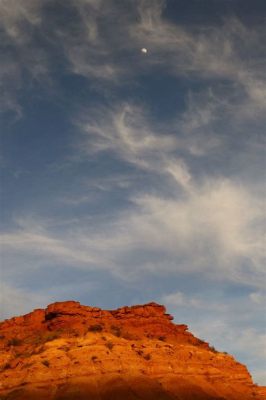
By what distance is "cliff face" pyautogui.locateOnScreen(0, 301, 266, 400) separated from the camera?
49656 mm

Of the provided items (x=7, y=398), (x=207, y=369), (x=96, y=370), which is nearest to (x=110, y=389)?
(x=96, y=370)

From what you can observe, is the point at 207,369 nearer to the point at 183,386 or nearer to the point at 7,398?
the point at 183,386

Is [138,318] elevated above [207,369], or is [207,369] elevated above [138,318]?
[138,318]

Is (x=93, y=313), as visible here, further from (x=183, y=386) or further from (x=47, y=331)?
(x=183, y=386)

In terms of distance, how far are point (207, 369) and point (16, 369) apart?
22.3 m

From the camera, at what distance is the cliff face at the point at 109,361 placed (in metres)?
49.7

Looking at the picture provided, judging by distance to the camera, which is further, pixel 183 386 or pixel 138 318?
pixel 138 318

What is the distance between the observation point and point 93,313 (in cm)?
7050

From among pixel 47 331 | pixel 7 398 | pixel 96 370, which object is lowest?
pixel 7 398

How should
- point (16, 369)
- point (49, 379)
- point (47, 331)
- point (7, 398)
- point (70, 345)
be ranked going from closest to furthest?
point (7, 398)
point (49, 379)
point (16, 369)
point (70, 345)
point (47, 331)

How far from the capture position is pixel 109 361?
5347 cm

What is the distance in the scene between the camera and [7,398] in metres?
47.8

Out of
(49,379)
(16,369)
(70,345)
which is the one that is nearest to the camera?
(49,379)

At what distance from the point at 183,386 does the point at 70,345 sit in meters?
14.5
